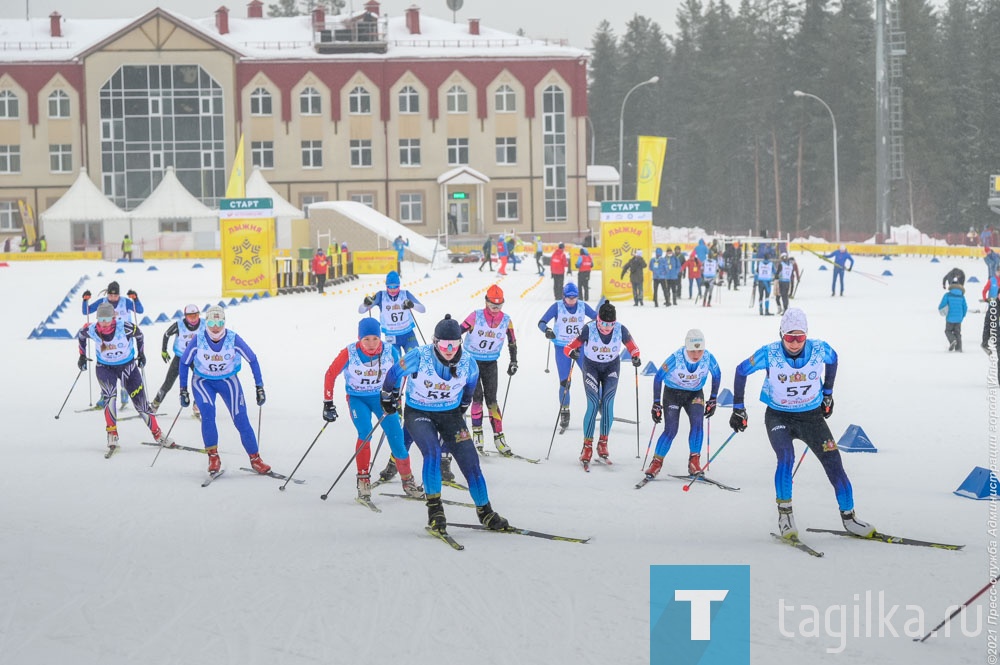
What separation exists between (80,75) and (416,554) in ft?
215

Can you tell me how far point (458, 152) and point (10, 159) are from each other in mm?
24053

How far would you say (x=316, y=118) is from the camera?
70750 mm

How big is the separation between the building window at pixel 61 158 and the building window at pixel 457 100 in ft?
67.4

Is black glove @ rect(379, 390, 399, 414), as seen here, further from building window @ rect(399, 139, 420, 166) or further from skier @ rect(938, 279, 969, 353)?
building window @ rect(399, 139, 420, 166)

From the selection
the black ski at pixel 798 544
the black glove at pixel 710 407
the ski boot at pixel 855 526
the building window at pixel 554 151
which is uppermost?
the building window at pixel 554 151

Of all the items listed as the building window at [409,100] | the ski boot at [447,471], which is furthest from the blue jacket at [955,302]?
the building window at [409,100]

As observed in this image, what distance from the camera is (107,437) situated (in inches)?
572

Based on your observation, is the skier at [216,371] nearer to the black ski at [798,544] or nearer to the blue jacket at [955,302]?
the black ski at [798,544]

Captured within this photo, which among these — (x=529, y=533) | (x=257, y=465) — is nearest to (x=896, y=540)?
(x=529, y=533)

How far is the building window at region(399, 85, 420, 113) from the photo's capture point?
71.1 m

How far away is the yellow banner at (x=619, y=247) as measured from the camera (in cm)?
3647

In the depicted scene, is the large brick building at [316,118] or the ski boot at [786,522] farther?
the large brick building at [316,118]

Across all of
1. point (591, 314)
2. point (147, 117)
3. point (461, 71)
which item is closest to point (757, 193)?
point (461, 71)

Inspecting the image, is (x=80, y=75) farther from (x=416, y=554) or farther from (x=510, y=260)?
(x=416, y=554)
